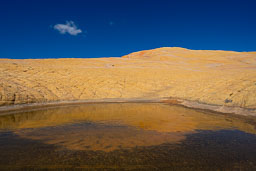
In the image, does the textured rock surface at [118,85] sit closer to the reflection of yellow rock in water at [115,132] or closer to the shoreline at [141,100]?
the shoreline at [141,100]

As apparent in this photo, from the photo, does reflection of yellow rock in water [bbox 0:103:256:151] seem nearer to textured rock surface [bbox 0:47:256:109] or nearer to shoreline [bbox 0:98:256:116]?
shoreline [bbox 0:98:256:116]

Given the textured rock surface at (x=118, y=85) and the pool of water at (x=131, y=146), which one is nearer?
the pool of water at (x=131, y=146)

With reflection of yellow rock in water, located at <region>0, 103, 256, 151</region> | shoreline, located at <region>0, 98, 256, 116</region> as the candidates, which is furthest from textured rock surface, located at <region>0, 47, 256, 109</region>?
reflection of yellow rock in water, located at <region>0, 103, 256, 151</region>

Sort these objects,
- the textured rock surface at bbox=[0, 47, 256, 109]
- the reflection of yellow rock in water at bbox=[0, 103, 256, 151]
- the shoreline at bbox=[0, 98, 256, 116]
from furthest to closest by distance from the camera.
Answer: the textured rock surface at bbox=[0, 47, 256, 109]
the shoreline at bbox=[0, 98, 256, 116]
the reflection of yellow rock in water at bbox=[0, 103, 256, 151]

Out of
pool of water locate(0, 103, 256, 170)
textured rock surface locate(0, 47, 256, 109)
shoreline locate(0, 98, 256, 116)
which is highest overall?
textured rock surface locate(0, 47, 256, 109)

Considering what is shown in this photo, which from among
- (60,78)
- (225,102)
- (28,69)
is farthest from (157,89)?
(28,69)

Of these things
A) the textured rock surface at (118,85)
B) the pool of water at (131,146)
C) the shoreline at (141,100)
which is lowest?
the pool of water at (131,146)

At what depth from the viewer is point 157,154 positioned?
6.00m

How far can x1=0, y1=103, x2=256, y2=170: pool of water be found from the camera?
5406 millimetres

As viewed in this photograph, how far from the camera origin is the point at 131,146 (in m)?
6.75

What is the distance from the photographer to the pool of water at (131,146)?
17.7 feet

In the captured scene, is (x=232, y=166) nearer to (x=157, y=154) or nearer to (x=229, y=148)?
(x=229, y=148)

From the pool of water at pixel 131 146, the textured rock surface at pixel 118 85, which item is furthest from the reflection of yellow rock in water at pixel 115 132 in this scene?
the textured rock surface at pixel 118 85

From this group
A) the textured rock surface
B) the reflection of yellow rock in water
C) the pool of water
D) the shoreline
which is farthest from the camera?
the textured rock surface
